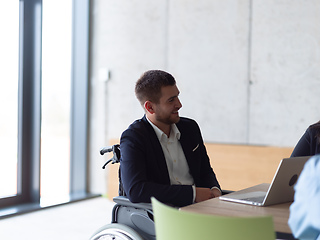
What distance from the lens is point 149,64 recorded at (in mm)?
5133

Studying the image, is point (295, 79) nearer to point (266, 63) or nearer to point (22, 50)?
point (266, 63)

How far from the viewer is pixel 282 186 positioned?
6.18 feet

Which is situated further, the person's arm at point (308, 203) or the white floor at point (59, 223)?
the white floor at point (59, 223)

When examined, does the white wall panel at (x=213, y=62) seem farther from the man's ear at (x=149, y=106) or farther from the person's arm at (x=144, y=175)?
the person's arm at (x=144, y=175)

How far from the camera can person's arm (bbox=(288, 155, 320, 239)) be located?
114 cm

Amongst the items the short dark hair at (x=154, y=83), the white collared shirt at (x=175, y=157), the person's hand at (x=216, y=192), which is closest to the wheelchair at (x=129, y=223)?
the white collared shirt at (x=175, y=157)

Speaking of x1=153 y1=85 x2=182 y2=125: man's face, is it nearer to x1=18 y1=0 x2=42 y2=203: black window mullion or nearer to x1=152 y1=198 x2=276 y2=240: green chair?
x1=152 y1=198 x2=276 y2=240: green chair

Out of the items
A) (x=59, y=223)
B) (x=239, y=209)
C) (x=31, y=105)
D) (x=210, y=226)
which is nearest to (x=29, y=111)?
(x=31, y=105)

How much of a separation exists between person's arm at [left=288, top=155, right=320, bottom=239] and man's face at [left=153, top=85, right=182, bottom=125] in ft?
4.61

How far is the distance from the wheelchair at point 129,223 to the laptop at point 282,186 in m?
0.41

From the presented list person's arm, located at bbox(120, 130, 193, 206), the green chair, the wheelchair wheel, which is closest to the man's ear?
person's arm, located at bbox(120, 130, 193, 206)

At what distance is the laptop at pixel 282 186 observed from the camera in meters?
1.81

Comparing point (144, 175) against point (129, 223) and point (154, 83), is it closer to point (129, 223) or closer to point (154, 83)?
point (129, 223)

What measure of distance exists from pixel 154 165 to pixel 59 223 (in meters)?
2.20
